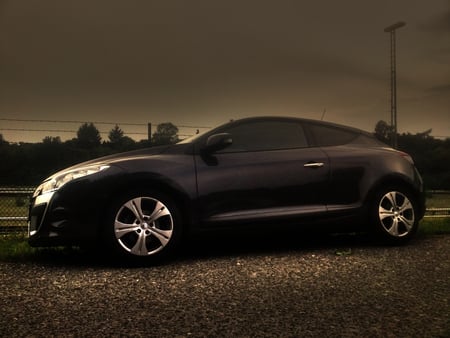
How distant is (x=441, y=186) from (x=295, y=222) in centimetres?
1432

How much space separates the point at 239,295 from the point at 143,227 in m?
1.30

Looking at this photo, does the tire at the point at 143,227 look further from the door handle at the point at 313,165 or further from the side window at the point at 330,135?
the side window at the point at 330,135

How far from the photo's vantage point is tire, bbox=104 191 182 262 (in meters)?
4.58

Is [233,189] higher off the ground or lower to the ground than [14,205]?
higher

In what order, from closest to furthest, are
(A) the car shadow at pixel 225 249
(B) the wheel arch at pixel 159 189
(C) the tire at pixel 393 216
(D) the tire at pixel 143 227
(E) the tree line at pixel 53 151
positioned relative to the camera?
(D) the tire at pixel 143 227 < (B) the wheel arch at pixel 159 189 < (A) the car shadow at pixel 225 249 < (C) the tire at pixel 393 216 < (E) the tree line at pixel 53 151

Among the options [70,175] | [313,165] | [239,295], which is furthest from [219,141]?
[239,295]

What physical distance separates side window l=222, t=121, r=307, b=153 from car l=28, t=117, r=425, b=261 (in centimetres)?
1

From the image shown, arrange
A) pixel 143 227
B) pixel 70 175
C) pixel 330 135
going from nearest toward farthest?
1. pixel 143 227
2. pixel 70 175
3. pixel 330 135

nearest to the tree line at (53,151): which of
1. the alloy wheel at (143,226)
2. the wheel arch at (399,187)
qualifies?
the wheel arch at (399,187)

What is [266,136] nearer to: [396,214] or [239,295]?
[396,214]

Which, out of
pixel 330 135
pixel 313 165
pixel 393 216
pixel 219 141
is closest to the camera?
pixel 219 141

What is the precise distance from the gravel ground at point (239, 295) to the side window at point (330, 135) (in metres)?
1.14

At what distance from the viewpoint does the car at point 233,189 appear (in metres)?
4.61

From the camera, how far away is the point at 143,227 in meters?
4.63
